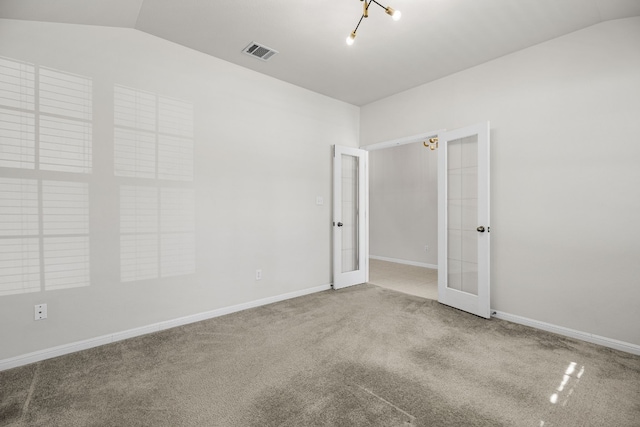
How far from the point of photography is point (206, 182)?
3.22 meters

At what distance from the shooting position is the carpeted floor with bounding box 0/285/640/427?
Result: 1706 millimetres

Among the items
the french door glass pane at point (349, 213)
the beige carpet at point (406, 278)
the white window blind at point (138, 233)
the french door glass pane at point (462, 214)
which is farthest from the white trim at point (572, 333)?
the white window blind at point (138, 233)

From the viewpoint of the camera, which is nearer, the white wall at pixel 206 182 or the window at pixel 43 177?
the window at pixel 43 177

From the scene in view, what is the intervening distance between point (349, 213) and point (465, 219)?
1780mm

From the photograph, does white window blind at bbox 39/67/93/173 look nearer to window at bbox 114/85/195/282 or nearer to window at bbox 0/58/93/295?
window at bbox 0/58/93/295

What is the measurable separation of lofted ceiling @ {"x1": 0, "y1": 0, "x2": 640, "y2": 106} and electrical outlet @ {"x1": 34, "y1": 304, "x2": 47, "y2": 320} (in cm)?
228

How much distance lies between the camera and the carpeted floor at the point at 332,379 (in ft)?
5.60

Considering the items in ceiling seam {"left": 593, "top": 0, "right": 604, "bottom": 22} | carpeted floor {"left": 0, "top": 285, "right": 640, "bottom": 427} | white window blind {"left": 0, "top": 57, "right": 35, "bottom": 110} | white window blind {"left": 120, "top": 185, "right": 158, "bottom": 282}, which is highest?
ceiling seam {"left": 593, "top": 0, "right": 604, "bottom": 22}

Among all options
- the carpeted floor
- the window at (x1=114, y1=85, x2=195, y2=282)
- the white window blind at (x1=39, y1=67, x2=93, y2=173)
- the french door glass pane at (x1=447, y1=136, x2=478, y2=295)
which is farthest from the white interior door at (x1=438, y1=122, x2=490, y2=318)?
the white window blind at (x1=39, y1=67, x2=93, y2=173)

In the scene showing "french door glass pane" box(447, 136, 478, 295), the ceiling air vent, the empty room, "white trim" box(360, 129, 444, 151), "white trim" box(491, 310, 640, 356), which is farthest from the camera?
"white trim" box(360, 129, 444, 151)

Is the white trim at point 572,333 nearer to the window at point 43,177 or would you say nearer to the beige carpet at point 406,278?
the beige carpet at point 406,278

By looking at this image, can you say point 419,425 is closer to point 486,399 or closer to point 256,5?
point 486,399

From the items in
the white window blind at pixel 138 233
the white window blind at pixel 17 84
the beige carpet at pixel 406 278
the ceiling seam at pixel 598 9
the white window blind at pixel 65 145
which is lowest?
the beige carpet at pixel 406 278

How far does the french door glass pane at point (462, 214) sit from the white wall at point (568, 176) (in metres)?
0.21
